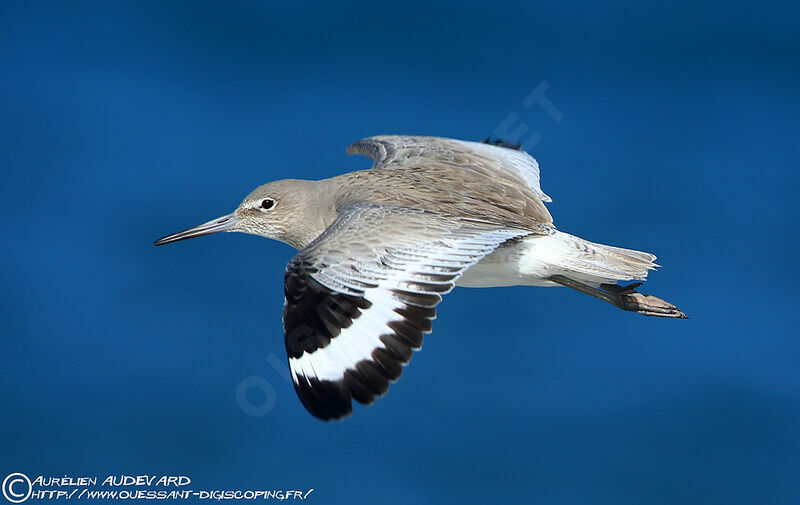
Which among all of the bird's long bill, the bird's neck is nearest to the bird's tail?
the bird's neck

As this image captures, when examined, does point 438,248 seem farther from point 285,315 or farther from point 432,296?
point 285,315

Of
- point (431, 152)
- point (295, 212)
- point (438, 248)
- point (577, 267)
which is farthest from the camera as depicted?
point (431, 152)

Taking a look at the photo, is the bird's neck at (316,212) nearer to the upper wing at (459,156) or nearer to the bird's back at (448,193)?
the bird's back at (448,193)

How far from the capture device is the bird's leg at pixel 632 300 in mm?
6043

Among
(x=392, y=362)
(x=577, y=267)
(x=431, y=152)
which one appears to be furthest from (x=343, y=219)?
(x=431, y=152)

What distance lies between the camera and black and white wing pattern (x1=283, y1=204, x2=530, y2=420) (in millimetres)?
4680

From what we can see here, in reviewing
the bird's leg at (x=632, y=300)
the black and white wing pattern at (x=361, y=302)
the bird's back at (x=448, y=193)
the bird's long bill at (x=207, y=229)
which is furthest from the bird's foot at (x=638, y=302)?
the bird's long bill at (x=207, y=229)

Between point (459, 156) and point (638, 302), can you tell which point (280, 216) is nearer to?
point (459, 156)

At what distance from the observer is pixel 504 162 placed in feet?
23.5

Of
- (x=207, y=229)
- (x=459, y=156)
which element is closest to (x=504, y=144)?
(x=459, y=156)

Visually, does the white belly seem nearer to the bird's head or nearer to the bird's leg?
the bird's leg

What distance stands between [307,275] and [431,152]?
2311 mm

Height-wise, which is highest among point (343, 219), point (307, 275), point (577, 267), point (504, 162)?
point (504, 162)

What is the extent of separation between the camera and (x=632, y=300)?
6.09m
